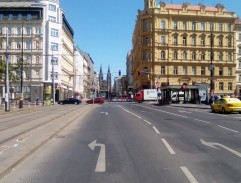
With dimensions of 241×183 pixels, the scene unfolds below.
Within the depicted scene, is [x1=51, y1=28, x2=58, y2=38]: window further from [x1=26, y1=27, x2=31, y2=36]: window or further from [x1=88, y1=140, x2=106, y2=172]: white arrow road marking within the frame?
[x1=88, y1=140, x2=106, y2=172]: white arrow road marking

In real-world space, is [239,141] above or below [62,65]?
below

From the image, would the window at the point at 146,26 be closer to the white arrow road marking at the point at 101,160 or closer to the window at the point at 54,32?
the window at the point at 54,32

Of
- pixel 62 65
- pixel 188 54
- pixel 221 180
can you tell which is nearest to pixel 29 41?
pixel 62 65

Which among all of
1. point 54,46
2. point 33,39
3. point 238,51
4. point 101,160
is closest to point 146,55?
point 54,46

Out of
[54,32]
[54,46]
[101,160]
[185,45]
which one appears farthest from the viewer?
[185,45]

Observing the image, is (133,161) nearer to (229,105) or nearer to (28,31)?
(229,105)

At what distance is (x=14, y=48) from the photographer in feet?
328

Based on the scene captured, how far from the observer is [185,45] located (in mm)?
106312

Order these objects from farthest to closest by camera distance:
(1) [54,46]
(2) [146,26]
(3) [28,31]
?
(2) [146,26], (1) [54,46], (3) [28,31]

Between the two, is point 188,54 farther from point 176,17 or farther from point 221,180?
point 221,180

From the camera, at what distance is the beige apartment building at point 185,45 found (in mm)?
104125

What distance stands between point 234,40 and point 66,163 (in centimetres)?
10240

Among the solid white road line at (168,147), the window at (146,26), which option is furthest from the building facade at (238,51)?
the solid white road line at (168,147)

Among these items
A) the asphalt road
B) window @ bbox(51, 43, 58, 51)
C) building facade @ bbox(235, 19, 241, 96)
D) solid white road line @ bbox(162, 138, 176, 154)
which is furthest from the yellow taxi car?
building facade @ bbox(235, 19, 241, 96)
